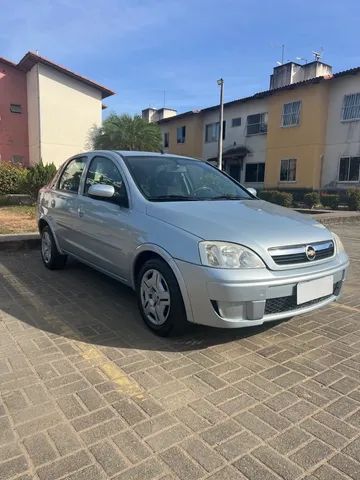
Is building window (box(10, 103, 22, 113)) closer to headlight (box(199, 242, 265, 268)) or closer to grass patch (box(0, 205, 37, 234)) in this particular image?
grass patch (box(0, 205, 37, 234))

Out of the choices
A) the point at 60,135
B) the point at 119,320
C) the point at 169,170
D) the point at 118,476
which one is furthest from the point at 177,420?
the point at 60,135

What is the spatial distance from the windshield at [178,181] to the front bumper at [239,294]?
1.07m

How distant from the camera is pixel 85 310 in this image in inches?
163

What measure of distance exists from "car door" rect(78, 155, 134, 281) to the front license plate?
4.96 feet

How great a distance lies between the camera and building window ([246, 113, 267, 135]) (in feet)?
84.7

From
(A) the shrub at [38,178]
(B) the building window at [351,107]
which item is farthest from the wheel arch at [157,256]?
(B) the building window at [351,107]

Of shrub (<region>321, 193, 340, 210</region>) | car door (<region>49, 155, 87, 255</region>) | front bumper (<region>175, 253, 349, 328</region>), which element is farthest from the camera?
shrub (<region>321, 193, 340, 210</region>)

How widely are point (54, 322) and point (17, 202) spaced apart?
11.8m

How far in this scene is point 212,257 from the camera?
2990 millimetres

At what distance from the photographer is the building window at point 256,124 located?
84.7ft

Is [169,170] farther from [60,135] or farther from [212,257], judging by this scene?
[60,135]

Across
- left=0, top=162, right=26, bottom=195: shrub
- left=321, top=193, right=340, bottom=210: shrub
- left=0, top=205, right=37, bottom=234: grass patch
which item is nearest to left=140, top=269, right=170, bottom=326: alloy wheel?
left=0, top=205, right=37, bottom=234: grass patch

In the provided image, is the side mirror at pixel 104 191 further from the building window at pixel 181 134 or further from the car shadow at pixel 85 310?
the building window at pixel 181 134

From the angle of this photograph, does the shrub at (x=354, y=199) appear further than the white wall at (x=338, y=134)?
No
